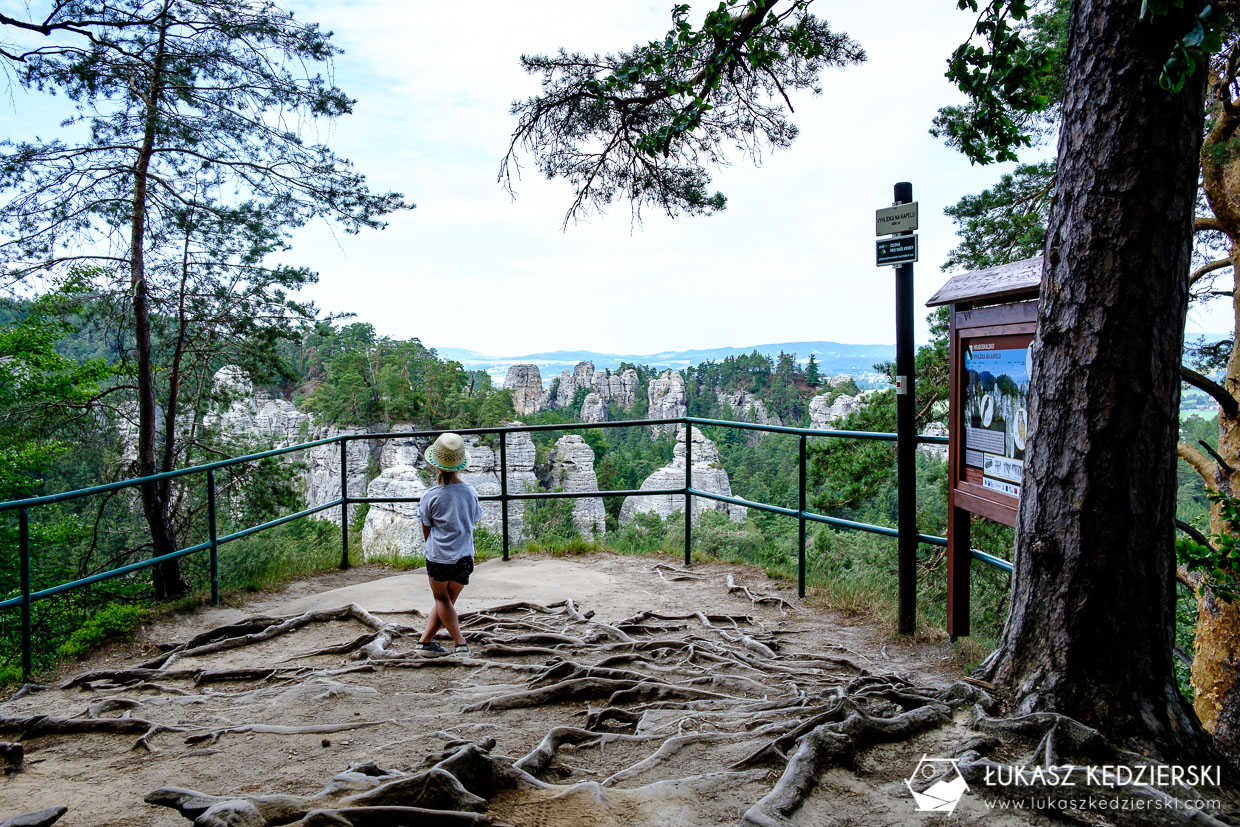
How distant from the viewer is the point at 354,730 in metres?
3.10

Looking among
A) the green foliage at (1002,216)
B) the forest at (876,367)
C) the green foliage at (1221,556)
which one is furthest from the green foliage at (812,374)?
the green foliage at (1221,556)

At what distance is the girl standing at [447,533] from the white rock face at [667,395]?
2621 inches

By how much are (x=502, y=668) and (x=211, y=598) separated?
2.77 metres

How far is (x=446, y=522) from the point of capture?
428 cm

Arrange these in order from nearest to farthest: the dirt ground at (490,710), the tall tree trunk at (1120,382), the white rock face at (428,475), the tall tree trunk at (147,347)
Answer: the dirt ground at (490,710) → the tall tree trunk at (1120,382) → the tall tree trunk at (147,347) → the white rock face at (428,475)

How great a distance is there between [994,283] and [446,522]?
300 centimetres

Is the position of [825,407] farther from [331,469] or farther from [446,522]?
[446,522]

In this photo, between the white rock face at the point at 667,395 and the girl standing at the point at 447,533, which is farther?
the white rock face at the point at 667,395

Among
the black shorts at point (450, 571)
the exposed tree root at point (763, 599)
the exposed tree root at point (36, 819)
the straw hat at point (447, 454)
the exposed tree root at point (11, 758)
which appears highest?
the straw hat at point (447, 454)

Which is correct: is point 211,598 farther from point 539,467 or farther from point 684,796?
point 539,467

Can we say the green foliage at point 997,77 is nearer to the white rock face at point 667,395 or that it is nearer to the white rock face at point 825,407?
the white rock face at point 825,407

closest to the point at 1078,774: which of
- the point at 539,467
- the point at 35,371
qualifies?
the point at 35,371

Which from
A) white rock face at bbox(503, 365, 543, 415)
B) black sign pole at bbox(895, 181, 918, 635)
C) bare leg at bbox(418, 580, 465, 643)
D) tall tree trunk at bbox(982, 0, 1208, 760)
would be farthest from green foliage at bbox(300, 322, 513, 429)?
tall tree trunk at bbox(982, 0, 1208, 760)

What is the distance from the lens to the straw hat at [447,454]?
13.9 feet
